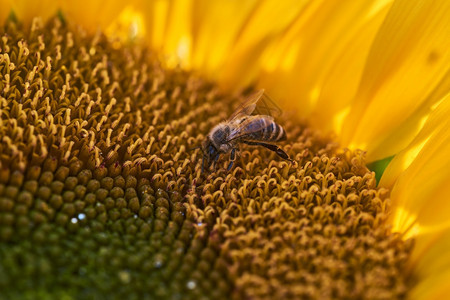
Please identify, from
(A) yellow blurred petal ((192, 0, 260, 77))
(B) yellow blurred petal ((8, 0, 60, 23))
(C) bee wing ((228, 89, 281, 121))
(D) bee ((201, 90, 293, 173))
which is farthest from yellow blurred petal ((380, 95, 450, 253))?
(B) yellow blurred petal ((8, 0, 60, 23))

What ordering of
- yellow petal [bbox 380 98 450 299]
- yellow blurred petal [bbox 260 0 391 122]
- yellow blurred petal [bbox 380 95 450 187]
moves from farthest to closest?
1. yellow blurred petal [bbox 260 0 391 122]
2. yellow blurred petal [bbox 380 95 450 187]
3. yellow petal [bbox 380 98 450 299]

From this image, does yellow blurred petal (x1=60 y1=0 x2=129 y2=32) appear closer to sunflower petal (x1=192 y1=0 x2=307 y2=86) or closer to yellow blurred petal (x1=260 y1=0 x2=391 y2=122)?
sunflower petal (x1=192 y1=0 x2=307 y2=86)

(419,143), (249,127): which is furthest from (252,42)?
(419,143)

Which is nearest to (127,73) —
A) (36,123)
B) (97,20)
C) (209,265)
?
(97,20)

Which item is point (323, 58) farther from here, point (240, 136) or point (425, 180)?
point (425, 180)

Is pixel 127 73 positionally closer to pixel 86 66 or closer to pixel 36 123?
pixel 86 66

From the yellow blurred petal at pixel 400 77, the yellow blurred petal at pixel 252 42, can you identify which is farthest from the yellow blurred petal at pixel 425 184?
the yellow blurred petal at pixel 252 42
